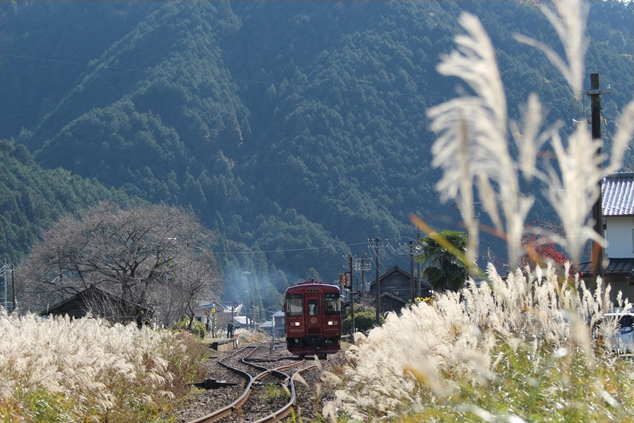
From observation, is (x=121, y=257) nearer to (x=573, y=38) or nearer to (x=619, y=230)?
(x=619, y=230)

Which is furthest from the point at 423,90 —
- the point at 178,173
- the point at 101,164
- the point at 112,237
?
the point at 112,237

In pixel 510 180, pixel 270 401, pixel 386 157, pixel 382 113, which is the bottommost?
pixel 270 401

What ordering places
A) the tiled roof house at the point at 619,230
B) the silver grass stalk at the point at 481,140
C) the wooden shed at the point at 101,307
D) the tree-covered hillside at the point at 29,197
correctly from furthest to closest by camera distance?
the tree-covered hillside at the point at 29,197 < the tiled roof house at the point at 619,230 < the wooden shed at the point at 101,307 < the silver grass stalk at the point at 481,140

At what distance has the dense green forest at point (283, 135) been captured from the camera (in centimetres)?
9419

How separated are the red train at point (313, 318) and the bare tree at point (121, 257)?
30.8ft

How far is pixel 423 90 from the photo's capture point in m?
141

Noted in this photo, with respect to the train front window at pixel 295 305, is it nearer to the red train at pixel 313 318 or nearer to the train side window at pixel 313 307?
the red train at pixel 313 318

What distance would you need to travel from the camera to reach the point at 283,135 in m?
156

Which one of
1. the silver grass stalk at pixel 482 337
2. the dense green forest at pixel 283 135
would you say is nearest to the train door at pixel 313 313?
the silver grass stalk at pixel 482 337

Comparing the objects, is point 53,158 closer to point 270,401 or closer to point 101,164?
point 101,164

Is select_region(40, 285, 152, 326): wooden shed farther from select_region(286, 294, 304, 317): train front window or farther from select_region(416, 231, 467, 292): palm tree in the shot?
select_region(416, 231, 467, 292): palm tree

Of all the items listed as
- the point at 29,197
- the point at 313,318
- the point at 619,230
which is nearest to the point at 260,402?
→ the point at 313,318

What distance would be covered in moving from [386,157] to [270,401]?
109258 mm

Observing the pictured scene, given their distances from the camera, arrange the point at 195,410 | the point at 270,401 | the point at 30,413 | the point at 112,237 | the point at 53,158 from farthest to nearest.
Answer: the point at 53,158 < the point at 112,237 < the point at 270,401 < the point at 195,410 < the point at 30,413
